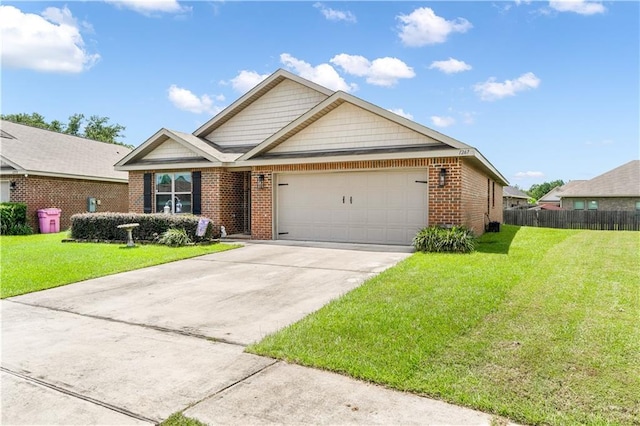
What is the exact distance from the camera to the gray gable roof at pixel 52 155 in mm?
18109

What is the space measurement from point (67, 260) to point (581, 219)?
24114 millimetres

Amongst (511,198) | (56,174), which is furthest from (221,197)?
(511,198)

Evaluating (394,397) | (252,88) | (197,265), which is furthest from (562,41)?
(394,397)

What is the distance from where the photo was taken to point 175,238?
1291 cm

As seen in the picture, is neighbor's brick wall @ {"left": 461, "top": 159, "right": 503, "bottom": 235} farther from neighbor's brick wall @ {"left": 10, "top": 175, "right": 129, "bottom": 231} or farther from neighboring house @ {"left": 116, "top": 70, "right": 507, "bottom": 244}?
neighbor's brick wall @ {"left": 10, "top": 175, "right": 129, "bottom": 231}

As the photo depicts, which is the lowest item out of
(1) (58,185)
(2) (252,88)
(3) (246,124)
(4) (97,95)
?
(1) (58,185)

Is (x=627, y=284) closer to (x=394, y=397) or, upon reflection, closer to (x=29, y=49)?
(x=394, y=397)

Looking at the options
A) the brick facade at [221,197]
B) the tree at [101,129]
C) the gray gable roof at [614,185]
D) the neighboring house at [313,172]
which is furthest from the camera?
the tree at [101,129]

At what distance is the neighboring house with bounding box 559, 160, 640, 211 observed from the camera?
27438 mm

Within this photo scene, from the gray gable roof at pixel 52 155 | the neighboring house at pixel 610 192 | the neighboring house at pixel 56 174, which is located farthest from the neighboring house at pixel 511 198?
the gray gable roof at pixel 52 155

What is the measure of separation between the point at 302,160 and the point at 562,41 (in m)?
9.18

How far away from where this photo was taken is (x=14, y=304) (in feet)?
22.1

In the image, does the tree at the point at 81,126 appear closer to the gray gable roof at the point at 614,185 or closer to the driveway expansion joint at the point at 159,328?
the gray gable roof at the point at 614,185

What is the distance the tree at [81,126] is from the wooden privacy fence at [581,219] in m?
44.5
